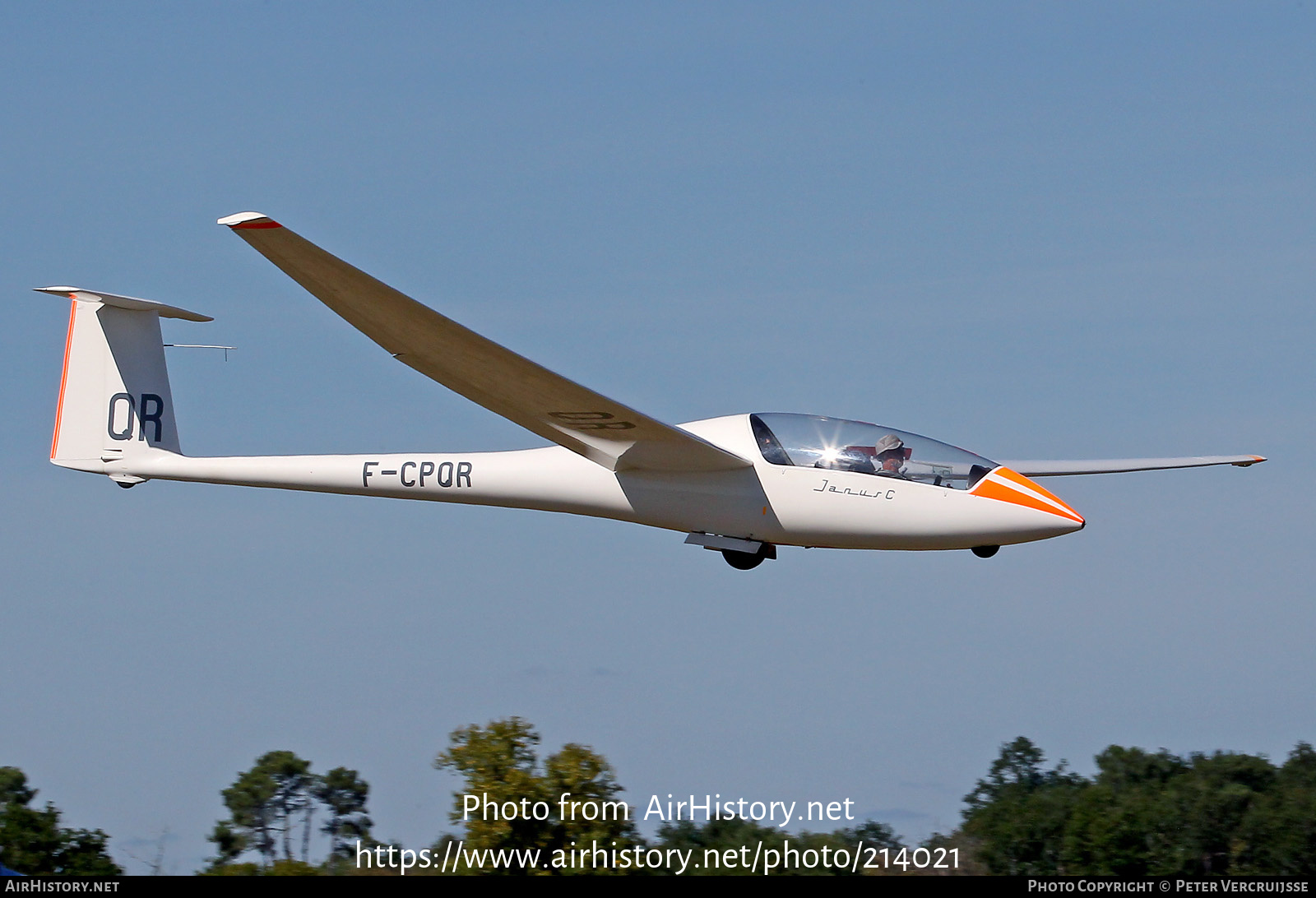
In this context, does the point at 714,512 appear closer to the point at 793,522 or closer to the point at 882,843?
the point at 793,522

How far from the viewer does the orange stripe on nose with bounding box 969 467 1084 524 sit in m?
12.1

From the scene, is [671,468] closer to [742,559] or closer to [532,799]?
[742,559]

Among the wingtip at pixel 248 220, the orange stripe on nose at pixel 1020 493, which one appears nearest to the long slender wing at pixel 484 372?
the wingtip at pixel 248 220

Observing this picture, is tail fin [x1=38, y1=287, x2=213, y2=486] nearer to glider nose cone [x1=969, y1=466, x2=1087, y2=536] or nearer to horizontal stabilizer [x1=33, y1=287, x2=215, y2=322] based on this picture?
horizontal stabilizer [x1=33, y1=287, x2=215, y2=322]

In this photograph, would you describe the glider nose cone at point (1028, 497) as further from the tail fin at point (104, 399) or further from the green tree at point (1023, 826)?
the green tree at point (1023, 826)

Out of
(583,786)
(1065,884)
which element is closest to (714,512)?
(1065,884)

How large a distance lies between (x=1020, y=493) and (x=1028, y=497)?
81mm

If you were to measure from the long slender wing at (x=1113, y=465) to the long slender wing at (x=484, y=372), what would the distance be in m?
3.93

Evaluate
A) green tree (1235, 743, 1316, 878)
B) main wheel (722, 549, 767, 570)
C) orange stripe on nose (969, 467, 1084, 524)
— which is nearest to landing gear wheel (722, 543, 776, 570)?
main wheel (722, 549, 767, 570)

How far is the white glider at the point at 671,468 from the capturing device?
11.7 meters

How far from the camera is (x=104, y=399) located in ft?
53.2

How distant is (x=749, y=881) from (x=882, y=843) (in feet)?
23.6

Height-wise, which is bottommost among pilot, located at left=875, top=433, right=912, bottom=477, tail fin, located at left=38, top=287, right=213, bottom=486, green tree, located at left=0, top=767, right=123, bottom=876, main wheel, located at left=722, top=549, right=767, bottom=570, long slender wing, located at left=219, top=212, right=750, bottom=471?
green tree, located at left=0, top=767, right=123, bottom=876

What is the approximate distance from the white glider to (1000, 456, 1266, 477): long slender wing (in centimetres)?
3
